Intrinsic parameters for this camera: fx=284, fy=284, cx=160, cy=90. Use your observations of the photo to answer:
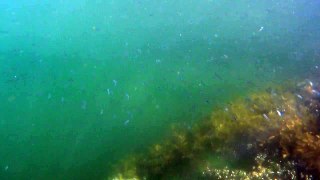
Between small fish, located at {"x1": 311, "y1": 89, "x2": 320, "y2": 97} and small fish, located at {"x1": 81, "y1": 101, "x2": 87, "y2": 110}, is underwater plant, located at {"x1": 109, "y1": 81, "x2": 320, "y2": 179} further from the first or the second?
small fish, located at {"x1": 81, "y1": 101, "x2": 87, "y2": 110}

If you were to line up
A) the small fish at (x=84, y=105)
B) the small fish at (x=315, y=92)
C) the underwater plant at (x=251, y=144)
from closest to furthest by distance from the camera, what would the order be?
the underwater plant at (x=251, y=144), the small fish at (x=315, y=92), the small fish at (x=84, y=105)

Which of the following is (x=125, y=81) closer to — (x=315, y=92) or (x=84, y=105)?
(x=84, y=105)

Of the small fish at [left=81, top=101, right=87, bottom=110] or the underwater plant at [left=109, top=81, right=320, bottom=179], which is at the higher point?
the underwater plant at [left=109, top=81, right=320, bottom=179]

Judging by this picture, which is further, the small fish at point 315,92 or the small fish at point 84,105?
the small fish at point 84,105

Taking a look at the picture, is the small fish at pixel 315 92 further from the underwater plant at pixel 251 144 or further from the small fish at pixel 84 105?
the small fish at pixel 84 105

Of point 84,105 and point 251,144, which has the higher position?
point 251,144

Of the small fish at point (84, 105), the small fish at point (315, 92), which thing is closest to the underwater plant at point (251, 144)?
the small fish at point (315, 92)

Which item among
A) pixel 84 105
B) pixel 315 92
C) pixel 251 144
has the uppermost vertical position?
pixel 315 92

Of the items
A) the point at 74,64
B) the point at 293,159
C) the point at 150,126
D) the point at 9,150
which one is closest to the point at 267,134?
the point at 293,159

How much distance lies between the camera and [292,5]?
1507 cm

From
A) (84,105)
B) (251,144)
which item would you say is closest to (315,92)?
(251,144)

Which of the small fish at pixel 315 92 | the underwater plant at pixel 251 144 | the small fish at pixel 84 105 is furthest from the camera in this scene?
the small fish at pixel 84 105

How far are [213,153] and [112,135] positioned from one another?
3.00 metres

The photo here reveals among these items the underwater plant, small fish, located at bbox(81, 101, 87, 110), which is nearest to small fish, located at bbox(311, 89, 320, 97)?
A: the underwater plant
